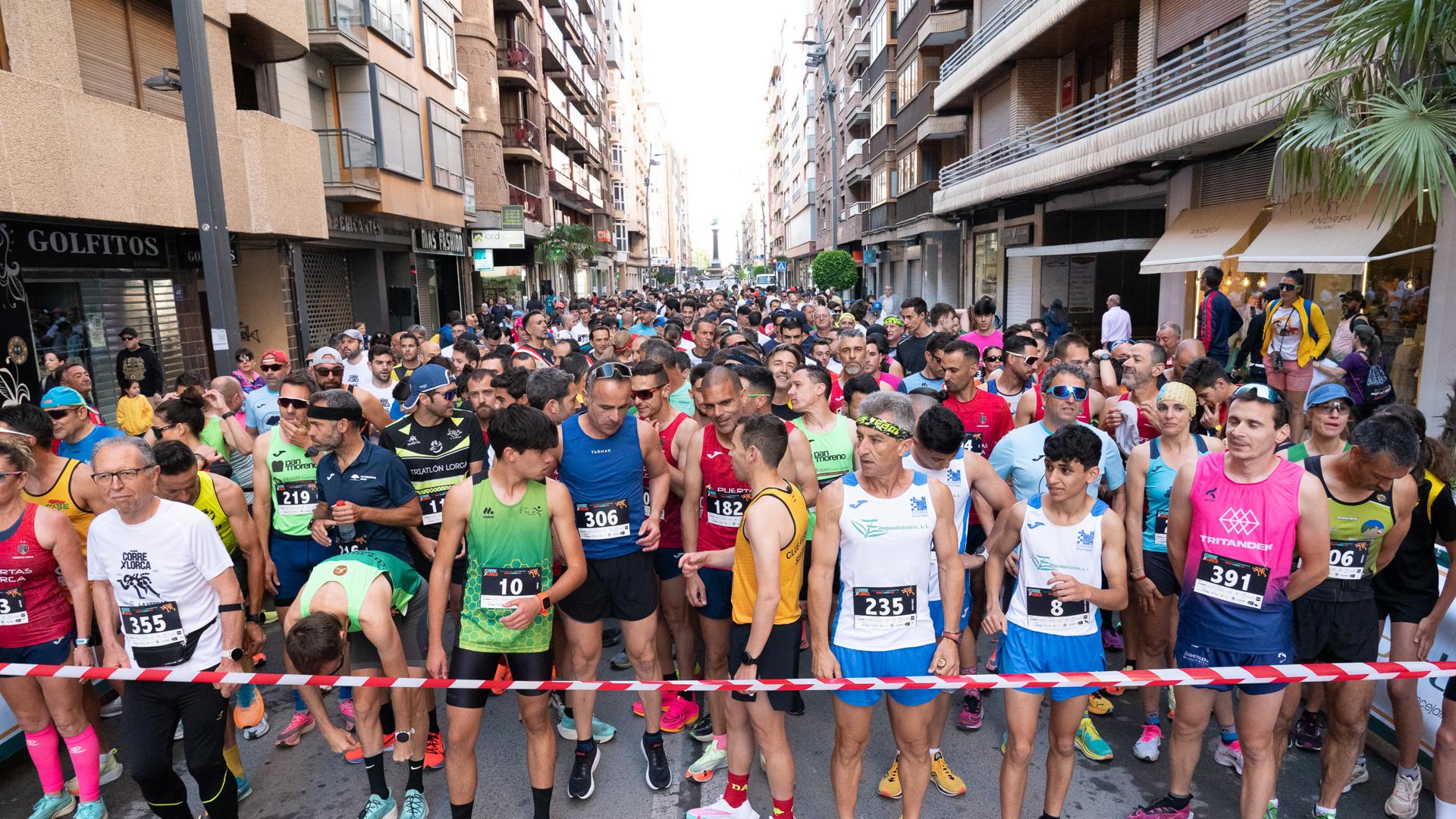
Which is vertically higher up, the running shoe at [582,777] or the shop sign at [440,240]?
the shop sign at [440,240]

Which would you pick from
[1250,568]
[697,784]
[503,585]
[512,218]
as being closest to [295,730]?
[503,585]

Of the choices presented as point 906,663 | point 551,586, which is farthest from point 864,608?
point 551,586

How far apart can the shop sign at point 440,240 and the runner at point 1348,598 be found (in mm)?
23322

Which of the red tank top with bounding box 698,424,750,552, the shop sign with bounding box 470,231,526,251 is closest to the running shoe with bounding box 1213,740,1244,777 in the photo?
the red tank top with bounding box 698,424,750,552

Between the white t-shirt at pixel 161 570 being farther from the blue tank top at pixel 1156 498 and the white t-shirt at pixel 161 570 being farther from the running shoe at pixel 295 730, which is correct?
the blue tank top at pixel 1156 498

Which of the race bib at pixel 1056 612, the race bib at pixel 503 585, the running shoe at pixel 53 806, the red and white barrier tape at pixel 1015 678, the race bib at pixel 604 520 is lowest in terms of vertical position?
the running shoe at pixel 53 806

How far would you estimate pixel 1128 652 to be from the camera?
4875 mm

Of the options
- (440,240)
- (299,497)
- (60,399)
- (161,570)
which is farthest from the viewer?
(440,240)

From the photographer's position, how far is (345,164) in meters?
17.0

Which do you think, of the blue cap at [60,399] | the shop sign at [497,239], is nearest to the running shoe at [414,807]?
the blue cap at [60,399]

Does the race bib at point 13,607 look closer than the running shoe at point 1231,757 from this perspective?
Yes

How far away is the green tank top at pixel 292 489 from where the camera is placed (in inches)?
184

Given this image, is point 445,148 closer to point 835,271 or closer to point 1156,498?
point 835,271

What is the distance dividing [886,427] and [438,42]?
2371 cm
